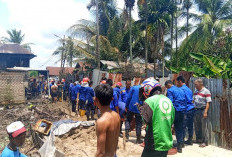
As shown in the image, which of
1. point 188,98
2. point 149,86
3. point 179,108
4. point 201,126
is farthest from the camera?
point 201,126

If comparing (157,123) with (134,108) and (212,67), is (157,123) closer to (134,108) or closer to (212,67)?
(134,108)

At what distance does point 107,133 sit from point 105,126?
0.31 feet

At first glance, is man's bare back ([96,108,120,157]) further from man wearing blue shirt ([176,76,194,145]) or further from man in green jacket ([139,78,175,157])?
man wearing blue shirt ([176,76,194,145])

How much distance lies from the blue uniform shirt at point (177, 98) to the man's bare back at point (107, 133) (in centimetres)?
352

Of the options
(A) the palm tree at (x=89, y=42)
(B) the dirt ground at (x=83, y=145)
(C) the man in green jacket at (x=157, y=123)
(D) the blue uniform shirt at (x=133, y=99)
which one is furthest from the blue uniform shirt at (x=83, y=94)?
(A) the palm tree at (x=89, y=42)

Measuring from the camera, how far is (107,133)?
272 centimetres

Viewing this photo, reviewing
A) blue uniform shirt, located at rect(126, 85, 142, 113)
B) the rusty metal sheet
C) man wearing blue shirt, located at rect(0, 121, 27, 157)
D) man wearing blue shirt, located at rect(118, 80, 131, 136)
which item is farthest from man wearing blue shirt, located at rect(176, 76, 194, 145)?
man wearing blue shirt, located at rect(0, 121, 27, 157)

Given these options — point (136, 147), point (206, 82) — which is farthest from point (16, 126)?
point (206, 82)

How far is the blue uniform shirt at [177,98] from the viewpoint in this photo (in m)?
6.14

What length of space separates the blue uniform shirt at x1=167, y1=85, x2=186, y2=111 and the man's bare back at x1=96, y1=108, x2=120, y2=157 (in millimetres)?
3518

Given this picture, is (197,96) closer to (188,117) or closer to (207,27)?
(188,117)

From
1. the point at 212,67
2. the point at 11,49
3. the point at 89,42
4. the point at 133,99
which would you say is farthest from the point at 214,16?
the point at 11,49

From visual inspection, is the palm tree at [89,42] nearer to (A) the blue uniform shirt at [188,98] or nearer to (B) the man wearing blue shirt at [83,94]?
(B) the man wearing blue shirt at [83,94]

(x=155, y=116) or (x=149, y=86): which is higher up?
(x=149, y=86)
